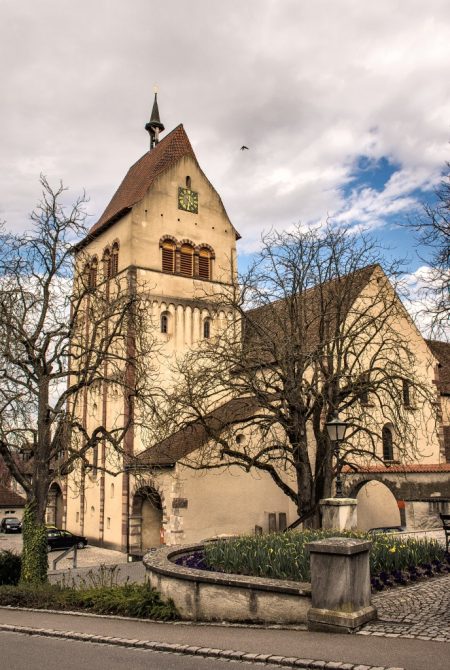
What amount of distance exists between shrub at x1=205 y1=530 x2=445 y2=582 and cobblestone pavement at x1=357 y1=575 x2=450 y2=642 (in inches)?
Result: 22.9

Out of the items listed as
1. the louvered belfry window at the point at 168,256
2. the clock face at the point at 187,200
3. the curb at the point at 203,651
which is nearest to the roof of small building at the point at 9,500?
the louvered belfry window at the point at 168,256

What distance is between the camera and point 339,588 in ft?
25.2

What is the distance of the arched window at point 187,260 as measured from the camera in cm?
3156

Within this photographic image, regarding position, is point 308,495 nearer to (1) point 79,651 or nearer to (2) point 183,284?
(1) point 79,651

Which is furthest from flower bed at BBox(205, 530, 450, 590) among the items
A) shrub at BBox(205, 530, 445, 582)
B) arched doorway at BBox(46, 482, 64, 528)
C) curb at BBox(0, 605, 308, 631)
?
arched doorway at BBox(46, 482, 64, 528)

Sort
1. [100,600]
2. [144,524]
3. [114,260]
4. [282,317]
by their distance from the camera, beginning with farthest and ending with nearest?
[114,260] < [144,524] < [282,317] < [100,600]

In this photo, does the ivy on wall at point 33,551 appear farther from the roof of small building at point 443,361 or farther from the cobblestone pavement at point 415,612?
the roof of small building at point 443,361

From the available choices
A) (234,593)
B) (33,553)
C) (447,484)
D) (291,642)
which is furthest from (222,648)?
(447,484)

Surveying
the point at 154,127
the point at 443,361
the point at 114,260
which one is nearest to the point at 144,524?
the point at 114,260

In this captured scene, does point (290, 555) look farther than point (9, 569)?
No

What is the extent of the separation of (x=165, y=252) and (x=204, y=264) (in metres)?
2.37

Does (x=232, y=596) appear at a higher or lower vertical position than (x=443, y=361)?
lower

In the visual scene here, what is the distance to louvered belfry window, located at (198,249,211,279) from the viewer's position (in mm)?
32281

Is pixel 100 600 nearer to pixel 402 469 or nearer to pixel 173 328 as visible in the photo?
pixel 402 469
